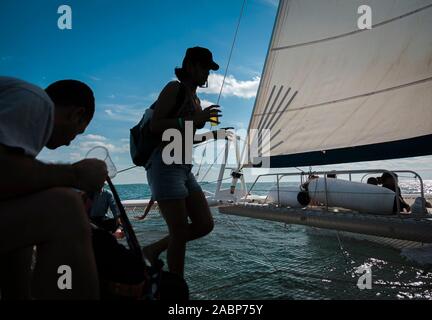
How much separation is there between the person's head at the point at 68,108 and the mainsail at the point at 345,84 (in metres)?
5.00

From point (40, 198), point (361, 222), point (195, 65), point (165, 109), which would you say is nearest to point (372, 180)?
point (361, 222)

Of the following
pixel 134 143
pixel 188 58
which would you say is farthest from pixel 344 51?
pixel 134 143

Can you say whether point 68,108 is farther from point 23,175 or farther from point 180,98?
point 180,98

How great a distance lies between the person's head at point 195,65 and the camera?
2.36 meters

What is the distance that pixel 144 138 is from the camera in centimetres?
216

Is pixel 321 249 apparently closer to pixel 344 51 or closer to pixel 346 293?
pixel 346 293

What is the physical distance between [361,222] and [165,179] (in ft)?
8.10

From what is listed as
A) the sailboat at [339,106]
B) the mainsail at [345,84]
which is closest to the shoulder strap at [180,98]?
the sailboat at [339,106]

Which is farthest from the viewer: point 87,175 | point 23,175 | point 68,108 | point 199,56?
point 199,56

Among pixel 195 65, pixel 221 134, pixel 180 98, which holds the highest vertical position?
pixel 195 65

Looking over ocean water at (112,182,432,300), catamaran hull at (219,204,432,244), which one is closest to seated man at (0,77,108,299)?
ocean water at (112,182,432,300)
